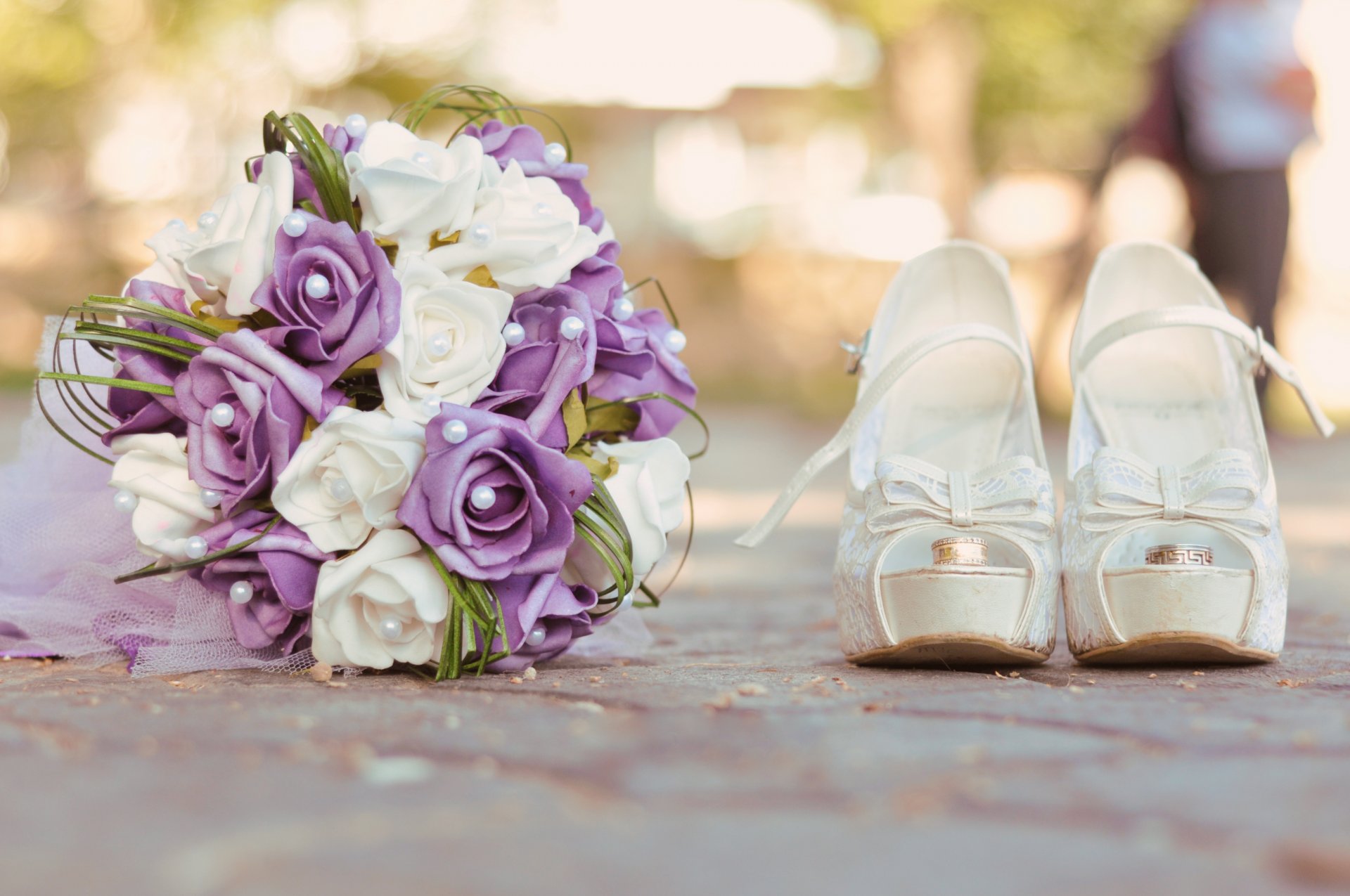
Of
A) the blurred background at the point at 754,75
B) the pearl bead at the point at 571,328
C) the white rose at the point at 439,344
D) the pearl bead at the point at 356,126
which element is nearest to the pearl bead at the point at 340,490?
the white rose at the point at 439,344

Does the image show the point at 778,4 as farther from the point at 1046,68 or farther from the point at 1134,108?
the point at 1134,108

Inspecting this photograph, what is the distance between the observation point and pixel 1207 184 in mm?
5707

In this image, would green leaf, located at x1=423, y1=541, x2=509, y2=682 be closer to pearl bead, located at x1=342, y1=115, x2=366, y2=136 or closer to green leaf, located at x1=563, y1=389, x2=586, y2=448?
green leaf, located at x1=563, y1=389, x2=586, y2=448

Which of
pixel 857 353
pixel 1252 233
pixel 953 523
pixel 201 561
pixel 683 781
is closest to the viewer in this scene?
pixel 683 781

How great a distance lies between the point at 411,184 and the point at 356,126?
247mm

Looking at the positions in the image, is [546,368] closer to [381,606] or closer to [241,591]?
[381,606]

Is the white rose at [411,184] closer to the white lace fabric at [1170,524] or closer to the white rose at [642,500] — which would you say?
the white rose at [642,500]

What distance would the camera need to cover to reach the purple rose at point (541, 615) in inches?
65.8

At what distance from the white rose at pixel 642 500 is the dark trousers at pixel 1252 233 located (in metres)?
4.53

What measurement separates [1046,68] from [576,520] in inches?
489

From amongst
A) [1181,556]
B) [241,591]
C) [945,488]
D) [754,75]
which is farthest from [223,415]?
[754,75]

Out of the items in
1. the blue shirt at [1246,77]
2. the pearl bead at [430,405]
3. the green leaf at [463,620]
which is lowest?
the green leaf at [463,620]

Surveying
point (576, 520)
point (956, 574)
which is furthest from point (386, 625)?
point (956, 574)

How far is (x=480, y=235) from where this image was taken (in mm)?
1674
